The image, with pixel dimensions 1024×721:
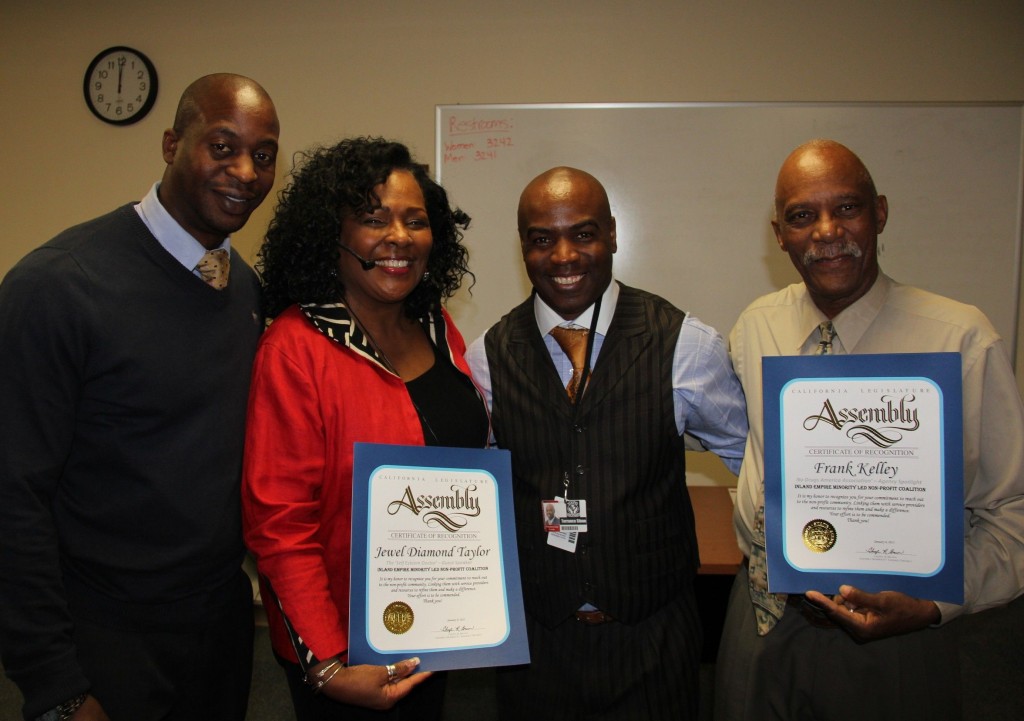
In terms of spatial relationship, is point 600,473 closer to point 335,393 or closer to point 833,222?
point 335,393

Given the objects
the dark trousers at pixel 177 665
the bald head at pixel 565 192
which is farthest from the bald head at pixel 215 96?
the dark trousers at pixel 177 665

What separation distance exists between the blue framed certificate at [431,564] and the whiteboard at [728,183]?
2.37 meters

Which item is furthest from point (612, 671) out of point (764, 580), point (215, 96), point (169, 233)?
point (215, 96)

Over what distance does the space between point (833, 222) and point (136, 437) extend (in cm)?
155

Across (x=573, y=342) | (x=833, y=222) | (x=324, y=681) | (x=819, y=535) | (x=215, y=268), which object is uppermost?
(x=833, y=222)

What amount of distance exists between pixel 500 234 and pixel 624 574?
2424 mm

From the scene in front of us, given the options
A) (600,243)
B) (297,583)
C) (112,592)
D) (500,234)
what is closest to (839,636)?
(600,243)

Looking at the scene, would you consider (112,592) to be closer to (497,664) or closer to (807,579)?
(497,664)

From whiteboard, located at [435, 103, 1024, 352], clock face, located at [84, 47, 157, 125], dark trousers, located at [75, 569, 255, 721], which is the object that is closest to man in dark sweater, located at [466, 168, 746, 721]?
dark trousers, located at [75, 569, 255, 721]

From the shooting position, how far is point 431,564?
54.4 inches

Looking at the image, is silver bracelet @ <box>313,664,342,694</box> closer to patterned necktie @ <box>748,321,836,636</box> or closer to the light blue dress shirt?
the light blue dress shirt

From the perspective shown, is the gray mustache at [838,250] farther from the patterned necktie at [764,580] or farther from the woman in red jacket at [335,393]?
the woman in red jacket at [335,393]

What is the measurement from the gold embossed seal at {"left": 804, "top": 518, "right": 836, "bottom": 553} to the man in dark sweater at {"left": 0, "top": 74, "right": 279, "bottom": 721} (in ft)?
4.01

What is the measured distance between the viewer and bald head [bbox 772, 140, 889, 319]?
1484 millimetres
